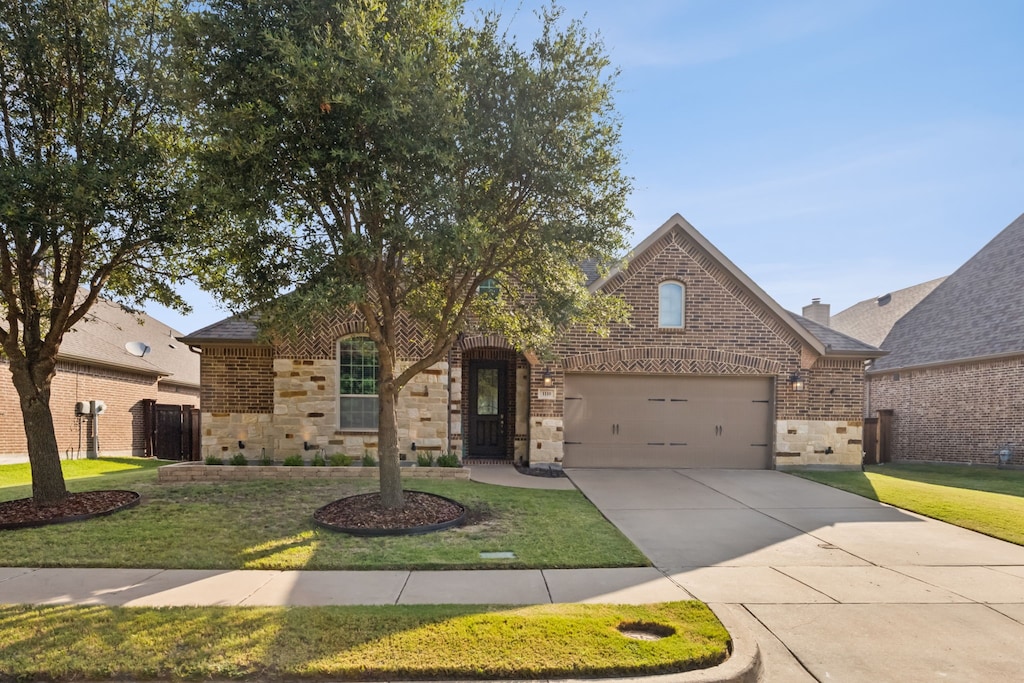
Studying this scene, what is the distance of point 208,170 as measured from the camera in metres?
7.07

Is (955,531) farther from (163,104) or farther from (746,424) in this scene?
(163,104)

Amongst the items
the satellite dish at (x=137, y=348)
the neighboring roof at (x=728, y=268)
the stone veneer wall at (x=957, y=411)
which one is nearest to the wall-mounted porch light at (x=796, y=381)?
the neighboring roof at (x=728, y=268)

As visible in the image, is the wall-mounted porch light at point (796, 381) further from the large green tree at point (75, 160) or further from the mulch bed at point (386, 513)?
the large green tree at point (75, 160)

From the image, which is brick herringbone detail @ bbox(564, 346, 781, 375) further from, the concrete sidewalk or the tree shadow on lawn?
the concrete sidewalk

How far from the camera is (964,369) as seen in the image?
17344 millimetres

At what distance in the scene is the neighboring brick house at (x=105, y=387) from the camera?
15.4 m

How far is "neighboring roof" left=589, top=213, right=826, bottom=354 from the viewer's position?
13.9 meters

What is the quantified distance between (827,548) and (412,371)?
6.03m

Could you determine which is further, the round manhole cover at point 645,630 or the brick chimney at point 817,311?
the brick chimney at point 817,311

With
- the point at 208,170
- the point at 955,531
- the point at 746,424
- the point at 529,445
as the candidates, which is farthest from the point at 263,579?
the point at 746,424

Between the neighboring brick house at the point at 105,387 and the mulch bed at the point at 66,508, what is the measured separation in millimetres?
5909

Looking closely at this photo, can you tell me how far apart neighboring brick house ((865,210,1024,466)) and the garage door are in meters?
7.45

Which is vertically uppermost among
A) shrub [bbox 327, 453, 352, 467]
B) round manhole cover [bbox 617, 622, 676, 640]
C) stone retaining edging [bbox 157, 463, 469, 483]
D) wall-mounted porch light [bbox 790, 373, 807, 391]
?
wall-mounted porch light [bbox 790, 373, 807, 391]

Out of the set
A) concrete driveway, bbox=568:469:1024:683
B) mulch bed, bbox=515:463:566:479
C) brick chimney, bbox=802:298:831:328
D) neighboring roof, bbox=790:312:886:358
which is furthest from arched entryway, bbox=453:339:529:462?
brick chimney, bbox=802:298:831:328
